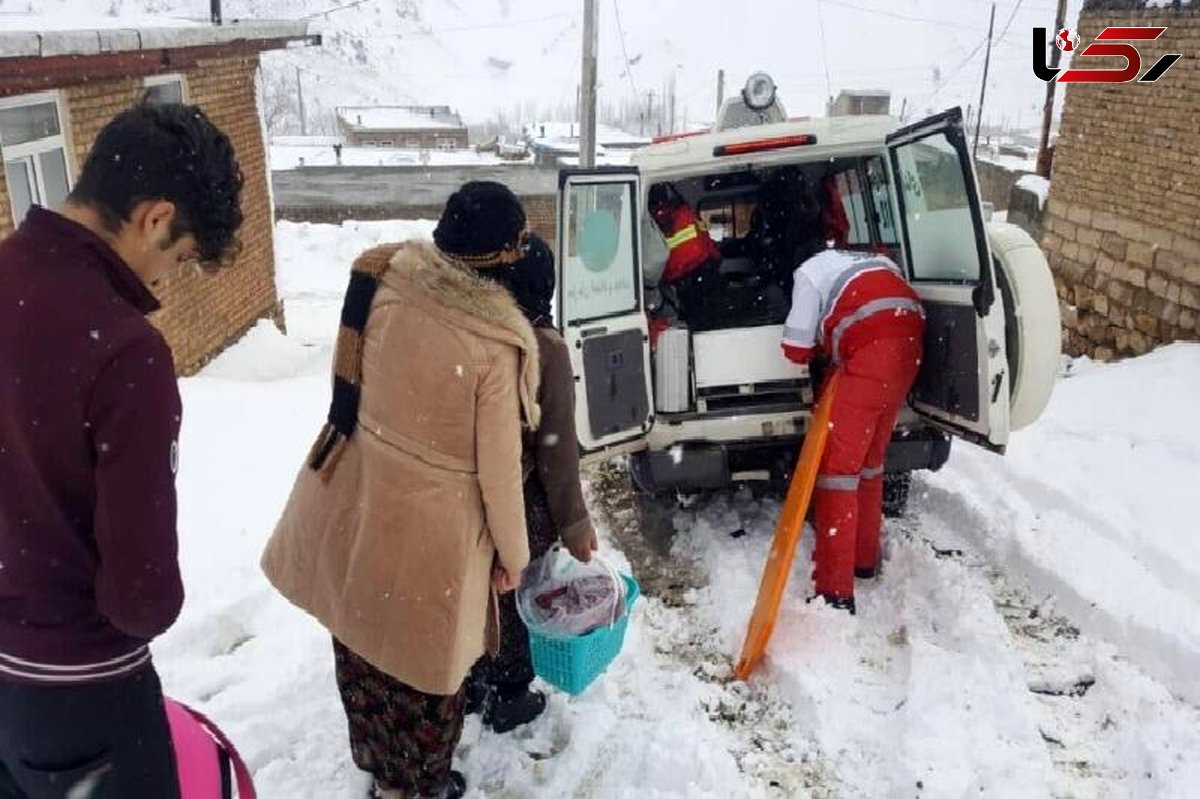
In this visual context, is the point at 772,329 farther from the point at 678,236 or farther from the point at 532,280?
the point at 532,280

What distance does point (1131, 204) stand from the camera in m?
7.70

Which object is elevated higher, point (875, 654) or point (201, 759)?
point (201, 759)

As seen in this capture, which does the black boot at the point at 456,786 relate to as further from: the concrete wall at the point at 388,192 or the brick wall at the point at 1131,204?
the concrete wall at the point at 388,192

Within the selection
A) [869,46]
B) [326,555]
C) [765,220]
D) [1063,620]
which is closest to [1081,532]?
[1063,620]

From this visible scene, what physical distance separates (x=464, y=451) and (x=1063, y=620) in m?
3.08

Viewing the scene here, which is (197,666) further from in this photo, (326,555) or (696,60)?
(696,60)

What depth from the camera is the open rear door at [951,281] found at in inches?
153

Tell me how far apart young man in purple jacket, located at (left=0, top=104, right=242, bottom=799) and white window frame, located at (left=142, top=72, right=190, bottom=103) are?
7.42 m

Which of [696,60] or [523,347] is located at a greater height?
[696,60]

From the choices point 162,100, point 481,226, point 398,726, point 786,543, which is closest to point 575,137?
point 162,100

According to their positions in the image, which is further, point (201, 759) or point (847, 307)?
point (847, 307)

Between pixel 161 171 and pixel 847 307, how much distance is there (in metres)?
3.02

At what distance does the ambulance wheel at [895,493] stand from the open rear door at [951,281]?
591 mm

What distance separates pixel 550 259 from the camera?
2646mm
